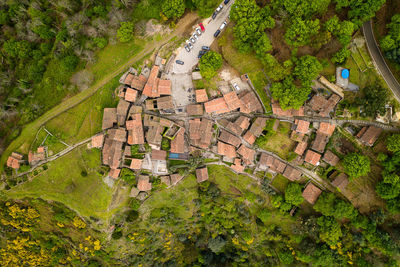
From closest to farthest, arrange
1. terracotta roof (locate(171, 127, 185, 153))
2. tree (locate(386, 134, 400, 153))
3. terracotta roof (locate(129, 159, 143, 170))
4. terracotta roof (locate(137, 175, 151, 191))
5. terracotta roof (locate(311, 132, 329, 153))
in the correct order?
tree (locate(386, 134, 400, 153)) → terracotta roof (locate(311, 132, 329, 153)) → terracotta roof (locate(129, 159, 143, 170)) → terracotta roof (locate(171, 127, 185, 153)) → terracotta roof (locate(137, 175, 151, 191))

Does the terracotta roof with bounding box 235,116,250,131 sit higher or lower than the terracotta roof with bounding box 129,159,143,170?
higher

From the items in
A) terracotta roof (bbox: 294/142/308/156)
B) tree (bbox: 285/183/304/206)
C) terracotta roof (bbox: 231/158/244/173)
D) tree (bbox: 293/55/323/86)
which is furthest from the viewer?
terracotta roof (bbox: 231/158/244/173)

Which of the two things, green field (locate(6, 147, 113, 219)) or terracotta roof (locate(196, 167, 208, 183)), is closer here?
green field (locate(6, 147, 113, 219))

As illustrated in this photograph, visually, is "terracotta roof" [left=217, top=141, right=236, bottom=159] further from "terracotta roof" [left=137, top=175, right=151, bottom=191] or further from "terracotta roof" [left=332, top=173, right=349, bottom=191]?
"terracotta roof" [left=332, top=173, right=349, bottom=191]

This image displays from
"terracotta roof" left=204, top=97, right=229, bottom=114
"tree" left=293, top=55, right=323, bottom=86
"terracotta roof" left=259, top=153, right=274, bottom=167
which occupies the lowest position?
"terracotta roof" left=259, top=153, right=274, bottom=167

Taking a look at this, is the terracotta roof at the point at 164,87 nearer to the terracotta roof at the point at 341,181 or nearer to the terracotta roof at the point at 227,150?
the terracotta roof at the point at 227,150

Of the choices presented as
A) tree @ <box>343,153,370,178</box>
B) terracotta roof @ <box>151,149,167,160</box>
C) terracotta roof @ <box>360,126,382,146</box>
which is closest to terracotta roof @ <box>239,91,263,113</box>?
terracotta roof @ <box>151,149,167,160</box>

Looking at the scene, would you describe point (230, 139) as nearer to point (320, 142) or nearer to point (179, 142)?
point (179, 142)
